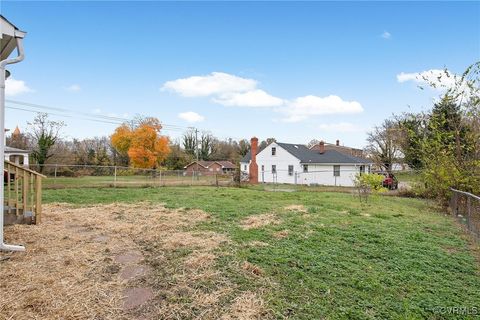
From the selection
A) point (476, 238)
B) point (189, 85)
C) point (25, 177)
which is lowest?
point (476, 238)

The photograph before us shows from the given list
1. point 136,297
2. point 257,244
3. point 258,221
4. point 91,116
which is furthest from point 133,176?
point 136,297

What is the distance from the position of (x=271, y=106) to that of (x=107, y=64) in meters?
17.0

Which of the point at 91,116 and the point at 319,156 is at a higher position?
the point at 91,116

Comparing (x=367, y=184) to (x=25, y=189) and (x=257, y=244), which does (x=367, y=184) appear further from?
(x=25, y=189)

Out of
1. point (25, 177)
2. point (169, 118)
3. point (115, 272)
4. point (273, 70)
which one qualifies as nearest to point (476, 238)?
point (115, 272)

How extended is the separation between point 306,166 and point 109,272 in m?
25.7

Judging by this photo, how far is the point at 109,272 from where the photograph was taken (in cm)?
342

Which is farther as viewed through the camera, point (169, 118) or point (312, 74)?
point (169, 118)

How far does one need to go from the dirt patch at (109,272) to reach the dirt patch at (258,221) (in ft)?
3.42

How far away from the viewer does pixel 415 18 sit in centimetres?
969

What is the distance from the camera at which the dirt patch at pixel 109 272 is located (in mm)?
2533

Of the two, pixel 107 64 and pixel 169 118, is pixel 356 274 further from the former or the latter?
pixel 169 118

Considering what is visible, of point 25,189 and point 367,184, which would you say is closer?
point 25,189

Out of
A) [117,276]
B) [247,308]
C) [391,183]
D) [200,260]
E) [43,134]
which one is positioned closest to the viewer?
[247,308]
